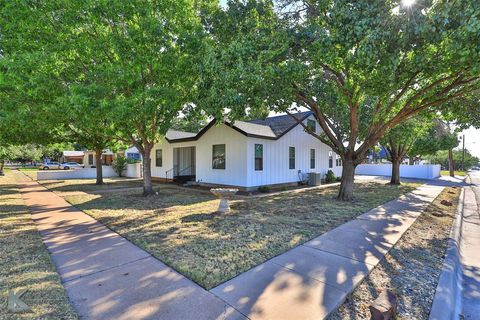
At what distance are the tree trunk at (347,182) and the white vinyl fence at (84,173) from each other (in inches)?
727

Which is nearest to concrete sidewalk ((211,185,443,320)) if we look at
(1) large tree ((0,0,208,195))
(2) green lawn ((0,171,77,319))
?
(2) green lawn ((0,171,77,319))

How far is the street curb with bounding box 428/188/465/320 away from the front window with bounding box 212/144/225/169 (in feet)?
34.5

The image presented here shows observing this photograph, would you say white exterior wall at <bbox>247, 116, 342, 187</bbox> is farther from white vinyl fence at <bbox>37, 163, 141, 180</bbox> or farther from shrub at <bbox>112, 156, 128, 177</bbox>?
shrub at <bbox>112, 156, 128, 177</bbox>

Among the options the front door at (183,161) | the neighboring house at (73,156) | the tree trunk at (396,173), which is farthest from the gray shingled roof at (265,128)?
the neighboring house at (73,156)

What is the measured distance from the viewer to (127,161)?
82.3 feet

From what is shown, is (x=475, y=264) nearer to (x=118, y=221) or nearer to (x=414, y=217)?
(x=414, y=217)

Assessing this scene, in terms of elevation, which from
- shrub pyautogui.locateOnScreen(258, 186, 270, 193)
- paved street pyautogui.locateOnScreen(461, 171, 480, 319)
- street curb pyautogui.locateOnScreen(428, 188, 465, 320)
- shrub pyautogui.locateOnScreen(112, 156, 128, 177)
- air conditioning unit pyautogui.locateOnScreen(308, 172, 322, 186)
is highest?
shrub pyautogui.locateOnScreen(112, 156, 128, 177)

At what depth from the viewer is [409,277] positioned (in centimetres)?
394

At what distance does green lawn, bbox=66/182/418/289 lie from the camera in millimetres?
4305

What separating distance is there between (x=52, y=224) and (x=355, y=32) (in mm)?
8845

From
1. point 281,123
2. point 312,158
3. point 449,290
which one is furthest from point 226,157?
point 449,290

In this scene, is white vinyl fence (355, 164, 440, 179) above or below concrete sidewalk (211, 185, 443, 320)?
above

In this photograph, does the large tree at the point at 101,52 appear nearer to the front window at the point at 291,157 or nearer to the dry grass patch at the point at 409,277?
the dry grass patch at the point at 409,277

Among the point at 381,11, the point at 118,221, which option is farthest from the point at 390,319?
the point at 118,221
